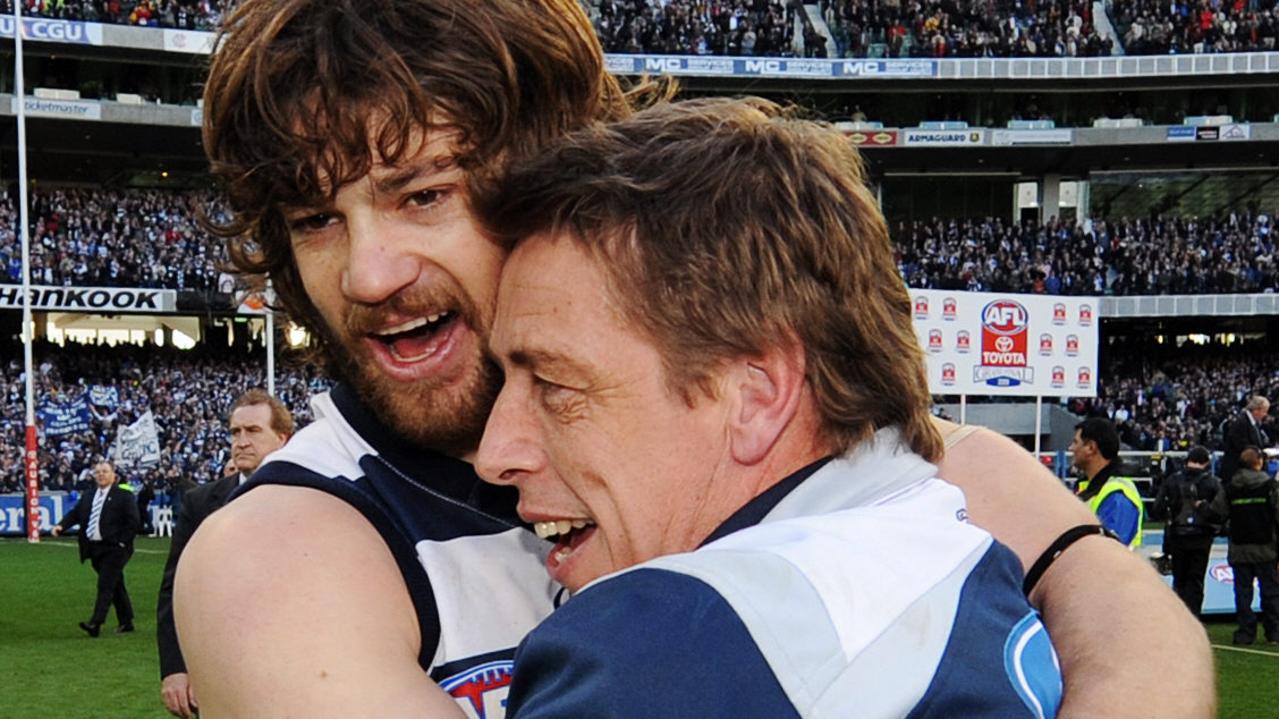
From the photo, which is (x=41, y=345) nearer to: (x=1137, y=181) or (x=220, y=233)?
(x=1137, y=181)

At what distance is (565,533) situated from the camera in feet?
5.62

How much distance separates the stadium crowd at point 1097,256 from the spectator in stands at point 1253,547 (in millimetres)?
24145

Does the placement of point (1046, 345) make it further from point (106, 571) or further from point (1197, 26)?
point (1197, 26)

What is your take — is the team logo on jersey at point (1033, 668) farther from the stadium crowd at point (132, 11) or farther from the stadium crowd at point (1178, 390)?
the stadium crowd at point (132, 11)

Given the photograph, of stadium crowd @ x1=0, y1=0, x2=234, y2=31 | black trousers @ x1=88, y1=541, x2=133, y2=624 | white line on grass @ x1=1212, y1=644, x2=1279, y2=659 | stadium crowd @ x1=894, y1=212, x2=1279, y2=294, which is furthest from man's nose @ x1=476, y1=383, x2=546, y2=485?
stadium crowd @ x1=0, y1=0, x2=234, y2=31

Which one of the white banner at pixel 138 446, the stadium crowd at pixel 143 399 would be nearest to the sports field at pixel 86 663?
the stadium crowd at pixel 143 399

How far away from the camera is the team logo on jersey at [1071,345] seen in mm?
15727

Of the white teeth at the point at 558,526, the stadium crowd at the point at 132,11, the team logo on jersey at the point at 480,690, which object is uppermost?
the stadium crowd at the point at 132,11

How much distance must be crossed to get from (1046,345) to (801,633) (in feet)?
49.6

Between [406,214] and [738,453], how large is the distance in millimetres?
710

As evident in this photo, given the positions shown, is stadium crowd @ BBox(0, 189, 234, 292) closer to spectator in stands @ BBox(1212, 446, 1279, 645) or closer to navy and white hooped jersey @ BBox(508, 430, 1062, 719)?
spectator in stands @ BBox(1212, 446, 1279, 645)

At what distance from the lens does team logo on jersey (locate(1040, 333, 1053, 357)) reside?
51.1ft

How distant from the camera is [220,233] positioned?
2.41 meters

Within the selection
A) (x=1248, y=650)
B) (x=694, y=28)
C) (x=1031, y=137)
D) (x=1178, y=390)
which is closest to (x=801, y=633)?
(x=1248, y=650)
